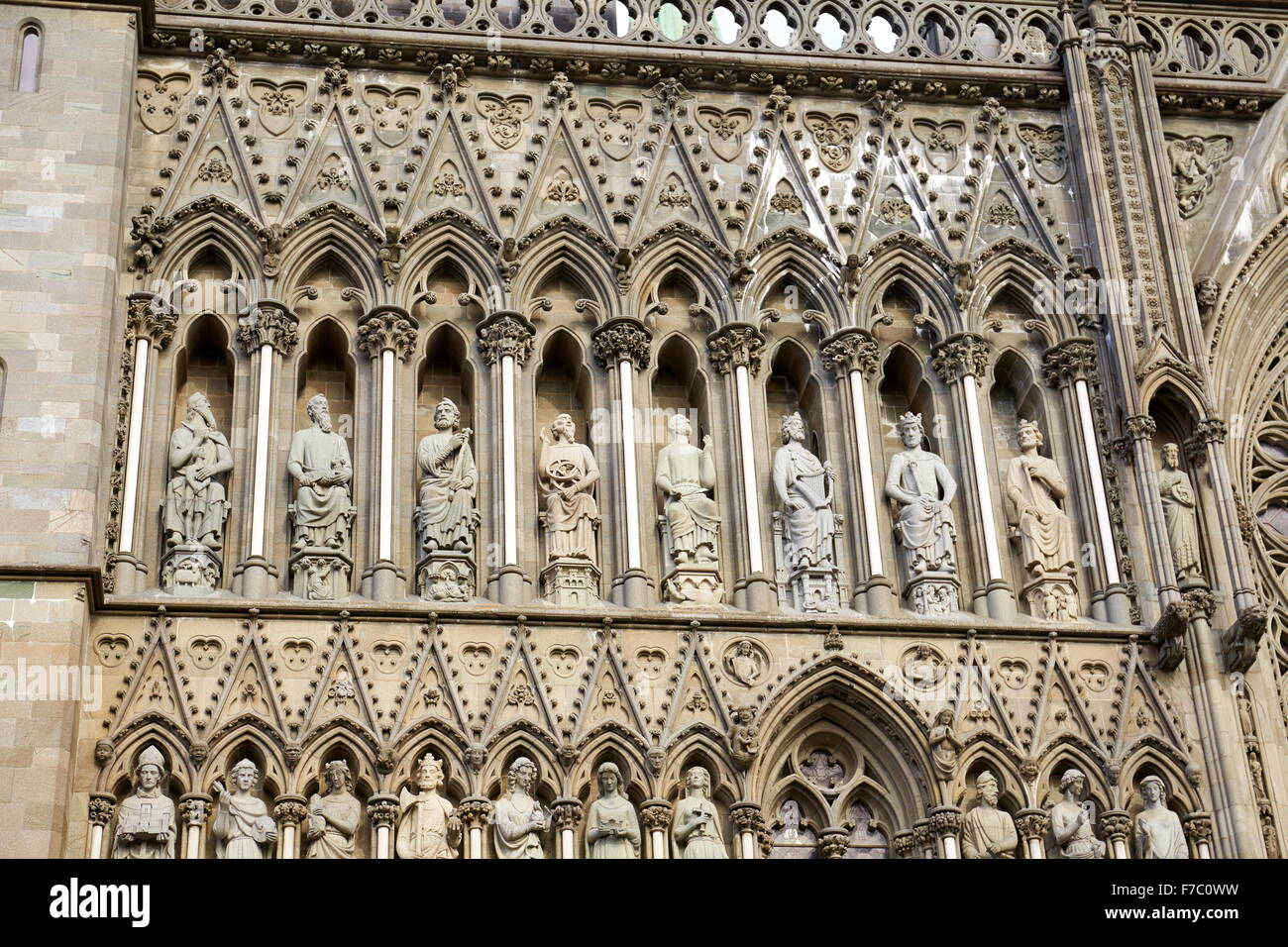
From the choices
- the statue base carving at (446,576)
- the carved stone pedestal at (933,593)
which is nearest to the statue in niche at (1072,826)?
the carved stone pedestal at (933,593)

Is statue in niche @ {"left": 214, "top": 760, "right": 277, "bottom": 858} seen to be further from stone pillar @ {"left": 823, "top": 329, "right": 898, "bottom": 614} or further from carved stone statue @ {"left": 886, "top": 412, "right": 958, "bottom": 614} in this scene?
carved stone statue @ {"left": 886, "top": 412, "right": 958, "bottom": 614}

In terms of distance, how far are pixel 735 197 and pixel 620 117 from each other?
4.02 feet

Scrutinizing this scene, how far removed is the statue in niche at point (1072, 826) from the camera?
1731cm

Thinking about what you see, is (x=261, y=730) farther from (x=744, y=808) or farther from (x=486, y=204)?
(x=486, y=204)

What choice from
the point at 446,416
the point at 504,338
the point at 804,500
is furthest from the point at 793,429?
the point at 446,416

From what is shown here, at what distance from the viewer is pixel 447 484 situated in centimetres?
1820

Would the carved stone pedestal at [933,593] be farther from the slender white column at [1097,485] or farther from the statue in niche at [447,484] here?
the statue in niche at [447,484]

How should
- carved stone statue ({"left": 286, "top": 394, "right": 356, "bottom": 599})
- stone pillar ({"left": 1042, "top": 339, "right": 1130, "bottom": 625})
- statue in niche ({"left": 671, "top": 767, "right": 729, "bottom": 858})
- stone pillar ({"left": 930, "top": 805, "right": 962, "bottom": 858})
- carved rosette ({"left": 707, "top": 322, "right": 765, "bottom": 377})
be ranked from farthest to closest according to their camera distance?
carved rosette ({"left": 707, "top": 322, "right": 765, "bottom": 377}) < stone pillar ({"left": 1042, "top": 339, "right": 1130, "bottom": 625}) < carved stone statue ({"left": 286, "top": 394, "right": 356, "bottom": 599}) < stone pillar ({"left": 930, "top": 805, "right": 962, "bottom": 858}) < statue in niche ({"left": 671, "top": 767, "right": 729, "bottom": 858})

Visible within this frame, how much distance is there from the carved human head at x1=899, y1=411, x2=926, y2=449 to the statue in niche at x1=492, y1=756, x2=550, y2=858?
4.24m

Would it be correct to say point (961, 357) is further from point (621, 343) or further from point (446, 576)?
point (446, 576)

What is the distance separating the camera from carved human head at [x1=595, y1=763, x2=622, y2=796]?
17.0m

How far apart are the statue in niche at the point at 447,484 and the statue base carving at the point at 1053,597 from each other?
4.40m

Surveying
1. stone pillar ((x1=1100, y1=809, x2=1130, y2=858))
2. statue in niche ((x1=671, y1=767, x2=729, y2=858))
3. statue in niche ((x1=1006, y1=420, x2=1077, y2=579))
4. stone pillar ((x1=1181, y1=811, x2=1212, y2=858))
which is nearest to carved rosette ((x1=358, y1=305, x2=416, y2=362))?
statue in niche ((x1=671, y1=767, x2=729, y2=858))
